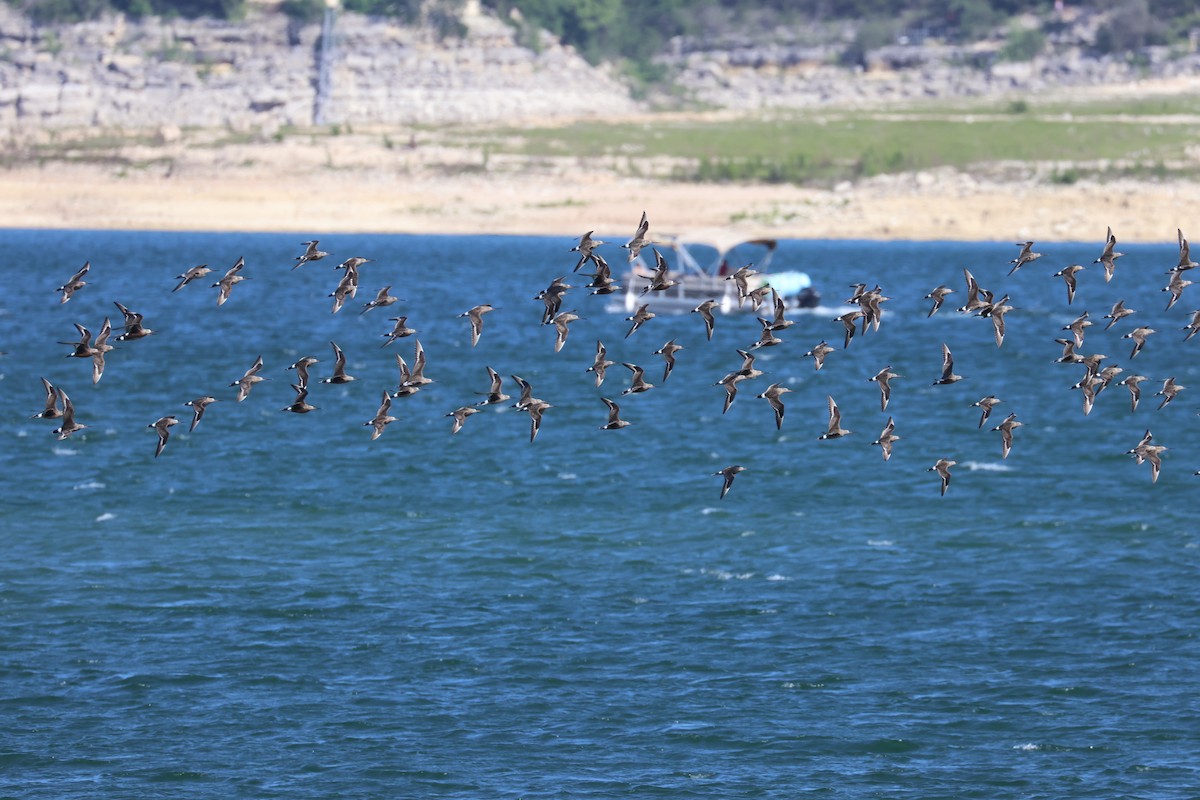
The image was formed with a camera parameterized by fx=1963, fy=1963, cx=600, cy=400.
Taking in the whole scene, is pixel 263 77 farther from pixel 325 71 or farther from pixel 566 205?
pixel 566 205

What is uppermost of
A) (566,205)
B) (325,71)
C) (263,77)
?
(325,71)

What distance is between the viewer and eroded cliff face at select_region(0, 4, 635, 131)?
595 feet

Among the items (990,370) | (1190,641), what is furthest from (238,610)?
(990,370)

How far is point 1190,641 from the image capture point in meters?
41.2

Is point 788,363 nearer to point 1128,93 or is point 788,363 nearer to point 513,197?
point 513,197

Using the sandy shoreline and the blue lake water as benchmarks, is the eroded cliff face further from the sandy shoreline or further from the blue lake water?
the blue lake water

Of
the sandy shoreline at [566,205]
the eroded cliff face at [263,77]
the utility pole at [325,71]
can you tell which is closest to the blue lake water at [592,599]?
the sandy shoreline at [566,205]

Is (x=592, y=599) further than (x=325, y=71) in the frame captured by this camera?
No

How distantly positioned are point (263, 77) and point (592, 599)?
149 meters

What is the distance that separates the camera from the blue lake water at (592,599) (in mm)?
34938

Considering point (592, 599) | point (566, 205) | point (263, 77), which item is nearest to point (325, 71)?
point (263, 77)

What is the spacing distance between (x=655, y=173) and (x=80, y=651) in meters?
122

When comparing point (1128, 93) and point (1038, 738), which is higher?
point (1128, 93)

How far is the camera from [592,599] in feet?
145
